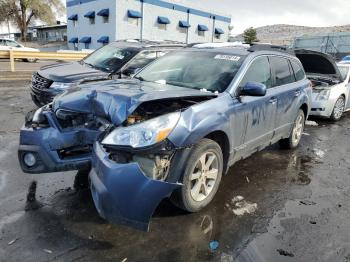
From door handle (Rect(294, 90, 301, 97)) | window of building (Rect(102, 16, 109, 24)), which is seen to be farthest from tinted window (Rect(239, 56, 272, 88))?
window of building (Rect(102, 16, 109, 24))

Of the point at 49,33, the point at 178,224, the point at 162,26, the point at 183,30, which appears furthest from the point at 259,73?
the point at 49,33

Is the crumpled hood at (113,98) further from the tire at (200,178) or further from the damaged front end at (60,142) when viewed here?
the tire at (200,178)

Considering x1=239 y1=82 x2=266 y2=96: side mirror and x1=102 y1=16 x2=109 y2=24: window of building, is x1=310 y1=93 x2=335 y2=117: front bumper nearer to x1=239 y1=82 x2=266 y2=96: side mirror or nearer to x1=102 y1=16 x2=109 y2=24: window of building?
x1=239 y1=82 x2=266 y2=96: side mirror

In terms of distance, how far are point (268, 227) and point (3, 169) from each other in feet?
11.7

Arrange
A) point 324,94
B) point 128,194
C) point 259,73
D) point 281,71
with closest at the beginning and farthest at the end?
point 128,194
point 259,73
point 281,71
point 324,94

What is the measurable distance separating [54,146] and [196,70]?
2078 millimetres

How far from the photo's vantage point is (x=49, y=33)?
5544 cm

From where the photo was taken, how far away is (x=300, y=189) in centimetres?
480

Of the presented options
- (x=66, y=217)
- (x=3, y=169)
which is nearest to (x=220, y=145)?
(x=66, y=217)

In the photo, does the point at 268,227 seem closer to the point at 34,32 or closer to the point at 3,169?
the point at 3,169

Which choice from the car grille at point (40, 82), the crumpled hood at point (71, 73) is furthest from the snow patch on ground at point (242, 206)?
the car grille at point (40, 82)

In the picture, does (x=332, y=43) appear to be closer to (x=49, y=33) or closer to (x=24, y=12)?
(x=24, y=12)

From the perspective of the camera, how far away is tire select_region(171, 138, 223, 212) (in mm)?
3533

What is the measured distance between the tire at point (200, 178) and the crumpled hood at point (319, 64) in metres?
6.57
